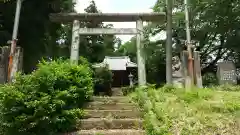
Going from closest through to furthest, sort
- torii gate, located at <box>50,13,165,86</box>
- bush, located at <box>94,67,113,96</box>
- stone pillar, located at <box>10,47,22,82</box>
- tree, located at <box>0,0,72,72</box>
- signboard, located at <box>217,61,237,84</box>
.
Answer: stone pillar, located at <box>10,47,22,82</box>
signboard, located at <box>217,61,237,84</box>
torii gate, located at <box>50,13,165,86</box>
bush, located at <box>94,67,113,96</box>
tree, located at <box>0,0,72,72</box>

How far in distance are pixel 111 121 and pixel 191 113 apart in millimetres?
2029

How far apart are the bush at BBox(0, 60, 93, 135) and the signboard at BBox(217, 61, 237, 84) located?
6.82 m

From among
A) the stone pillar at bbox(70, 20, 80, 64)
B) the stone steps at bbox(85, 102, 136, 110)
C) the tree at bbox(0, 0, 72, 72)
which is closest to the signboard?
the stone steps at bbox(85, 102, 136, 110)

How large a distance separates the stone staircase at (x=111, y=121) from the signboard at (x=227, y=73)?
202 inches

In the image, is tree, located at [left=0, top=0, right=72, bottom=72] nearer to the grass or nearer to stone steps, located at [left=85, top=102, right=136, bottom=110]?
stone steps, located at [left=85, top=102, right=136, bottom=110]

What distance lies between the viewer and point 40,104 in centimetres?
762

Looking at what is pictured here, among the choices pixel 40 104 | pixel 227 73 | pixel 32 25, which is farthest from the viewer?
pixel 32 25

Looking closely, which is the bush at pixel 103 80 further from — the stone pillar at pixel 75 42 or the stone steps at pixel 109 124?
the stone steps at pixel 109 124

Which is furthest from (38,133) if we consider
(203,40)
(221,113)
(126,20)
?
(203,40)

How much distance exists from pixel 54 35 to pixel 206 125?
13.5m

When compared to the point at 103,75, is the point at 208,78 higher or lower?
higher

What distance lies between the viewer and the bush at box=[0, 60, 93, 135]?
7.58 meters

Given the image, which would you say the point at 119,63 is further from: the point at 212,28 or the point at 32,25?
the point at 32,25

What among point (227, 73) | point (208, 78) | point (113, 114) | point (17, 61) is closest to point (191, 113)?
point (113, 114)
